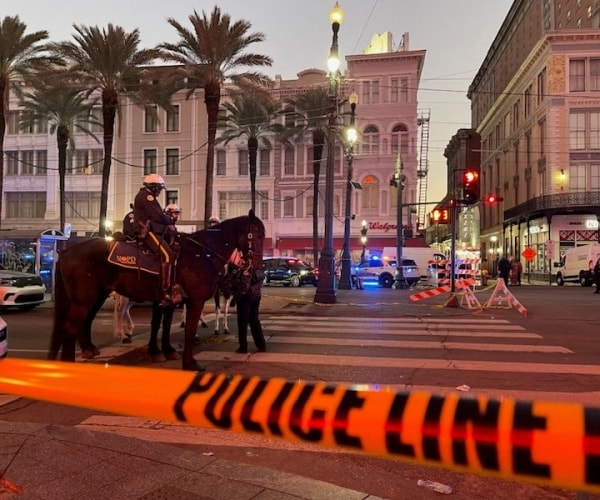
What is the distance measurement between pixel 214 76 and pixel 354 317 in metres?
19.0

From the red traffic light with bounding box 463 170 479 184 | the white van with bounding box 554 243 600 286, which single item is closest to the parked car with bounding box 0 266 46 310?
the red traffic light with bounding box 463 170 479 184

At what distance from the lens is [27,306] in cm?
1513

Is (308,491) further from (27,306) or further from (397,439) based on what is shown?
(27,306)

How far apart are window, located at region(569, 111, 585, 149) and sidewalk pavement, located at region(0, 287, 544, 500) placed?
4652 cm

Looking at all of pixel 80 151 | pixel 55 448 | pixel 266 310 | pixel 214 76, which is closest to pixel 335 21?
pixel 266 310

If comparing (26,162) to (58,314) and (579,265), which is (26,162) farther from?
(58,314)

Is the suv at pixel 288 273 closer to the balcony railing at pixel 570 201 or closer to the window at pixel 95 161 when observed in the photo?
the balcony railing at pixel 570 201

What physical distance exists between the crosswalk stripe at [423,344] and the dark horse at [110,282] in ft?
9.22

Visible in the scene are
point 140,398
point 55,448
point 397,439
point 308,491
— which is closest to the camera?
point 397,439

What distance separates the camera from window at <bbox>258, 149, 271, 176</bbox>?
167 feet

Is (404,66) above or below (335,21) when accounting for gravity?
above

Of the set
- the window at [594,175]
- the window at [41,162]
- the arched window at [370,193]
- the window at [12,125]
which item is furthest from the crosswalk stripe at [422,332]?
the window at [12,125]

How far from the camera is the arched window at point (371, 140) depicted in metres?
49.8

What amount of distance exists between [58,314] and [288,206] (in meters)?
44.2
